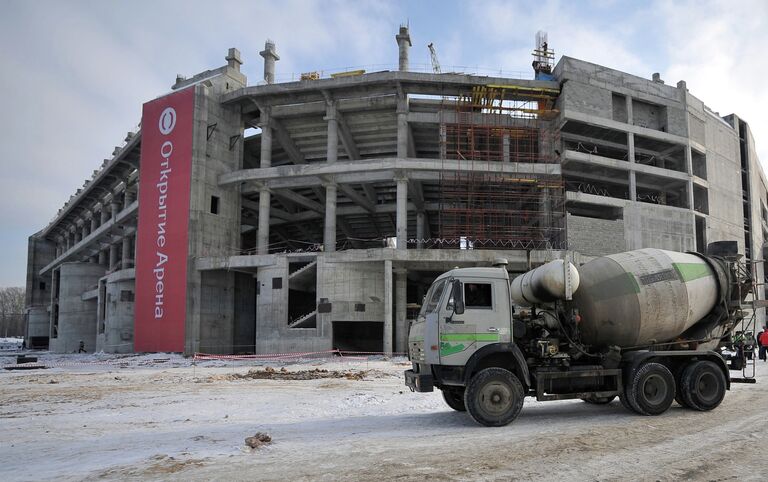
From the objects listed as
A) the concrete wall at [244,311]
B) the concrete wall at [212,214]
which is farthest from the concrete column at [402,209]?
the concrete wall at [244,311]

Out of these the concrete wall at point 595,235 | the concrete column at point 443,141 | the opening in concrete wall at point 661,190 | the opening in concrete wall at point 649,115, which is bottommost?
the concrete wall at point 595,235

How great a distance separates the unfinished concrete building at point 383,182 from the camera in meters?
30.9

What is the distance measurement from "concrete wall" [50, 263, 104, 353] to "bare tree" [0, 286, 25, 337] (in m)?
88.8

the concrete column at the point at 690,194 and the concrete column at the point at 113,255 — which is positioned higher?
the concrete column at the point at 690,194

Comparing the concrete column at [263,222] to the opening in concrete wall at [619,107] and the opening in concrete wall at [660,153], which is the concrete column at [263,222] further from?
the opening in concrete wall at [660,153]

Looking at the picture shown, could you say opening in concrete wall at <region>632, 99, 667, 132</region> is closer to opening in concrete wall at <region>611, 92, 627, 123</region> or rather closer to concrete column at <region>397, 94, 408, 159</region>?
opening in concrete wall at <region>611, 92, 627, 123</region>

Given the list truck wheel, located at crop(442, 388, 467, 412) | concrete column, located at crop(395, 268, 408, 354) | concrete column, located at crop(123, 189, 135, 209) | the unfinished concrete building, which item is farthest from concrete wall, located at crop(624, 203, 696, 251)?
concrete column, located at crop(123, 189, 135, 209)

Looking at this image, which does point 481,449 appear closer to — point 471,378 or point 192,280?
point 471,378

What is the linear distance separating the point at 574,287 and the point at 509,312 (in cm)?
135

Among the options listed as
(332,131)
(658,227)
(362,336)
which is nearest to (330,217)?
(332,131)

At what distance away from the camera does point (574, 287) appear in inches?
380

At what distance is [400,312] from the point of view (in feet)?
102

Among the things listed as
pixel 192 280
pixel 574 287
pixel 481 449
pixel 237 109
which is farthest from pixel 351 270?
pixel 481 449

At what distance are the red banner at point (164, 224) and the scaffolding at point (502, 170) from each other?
16.0 m
